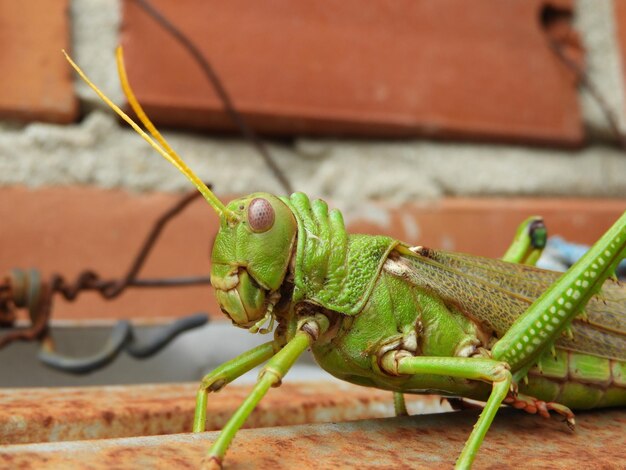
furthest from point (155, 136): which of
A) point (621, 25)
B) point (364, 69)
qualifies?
point (621, 25)

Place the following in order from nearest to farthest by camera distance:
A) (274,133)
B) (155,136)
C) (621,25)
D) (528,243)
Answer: (155,136) → (528,243) → (274,133) → (621,25)

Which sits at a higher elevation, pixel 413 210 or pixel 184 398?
pixel 413 210

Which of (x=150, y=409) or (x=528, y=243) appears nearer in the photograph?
(x=150, y=409)

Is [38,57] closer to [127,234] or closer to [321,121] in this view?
[127,234]

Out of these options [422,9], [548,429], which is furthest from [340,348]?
[422,9]

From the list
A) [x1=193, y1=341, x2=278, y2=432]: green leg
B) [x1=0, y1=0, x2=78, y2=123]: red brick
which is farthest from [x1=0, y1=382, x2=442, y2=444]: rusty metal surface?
[x1=0, y1=0, x2=78, y2=123]: red brick

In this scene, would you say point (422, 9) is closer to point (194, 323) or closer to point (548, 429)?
A: point (194, 323)

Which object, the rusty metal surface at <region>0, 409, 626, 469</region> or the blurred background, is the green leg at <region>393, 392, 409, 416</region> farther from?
the blurred background


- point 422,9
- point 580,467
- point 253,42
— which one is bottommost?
point 580,467
